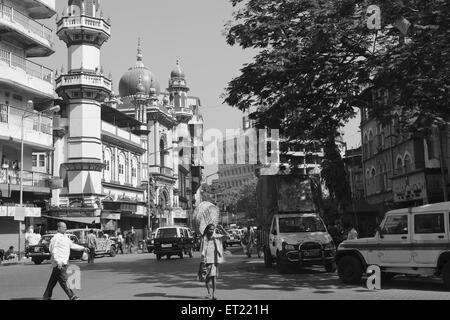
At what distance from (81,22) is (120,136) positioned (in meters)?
13.8

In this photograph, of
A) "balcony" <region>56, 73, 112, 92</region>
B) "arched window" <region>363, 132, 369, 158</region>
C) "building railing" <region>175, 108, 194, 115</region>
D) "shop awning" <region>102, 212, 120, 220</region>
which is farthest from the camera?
"building railing" <region>175, 108, 194, 115</region>

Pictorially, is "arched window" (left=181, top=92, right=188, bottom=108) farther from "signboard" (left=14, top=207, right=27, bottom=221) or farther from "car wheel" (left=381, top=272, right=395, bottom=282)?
"car wheel" (left=381, top=272, right=395, bottom=282)

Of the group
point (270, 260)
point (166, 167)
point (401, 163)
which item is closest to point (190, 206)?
point (166, 167)

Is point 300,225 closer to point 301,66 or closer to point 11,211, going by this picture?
point 301,66

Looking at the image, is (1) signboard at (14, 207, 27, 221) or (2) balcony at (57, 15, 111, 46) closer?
(1) signboard at (14, 207, 27, 221)

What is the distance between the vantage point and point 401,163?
35.5m

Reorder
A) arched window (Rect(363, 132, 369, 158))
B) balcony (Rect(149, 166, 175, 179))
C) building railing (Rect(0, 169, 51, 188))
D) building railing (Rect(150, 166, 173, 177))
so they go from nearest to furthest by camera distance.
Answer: building railing (Rect(0, 169, 51, 188)) < arched window (Rect(363, 132, 369, 158)) < balcony (Rect(149, 166, 175, 179)) < building railing (Rect(150, 166, 173, 177))

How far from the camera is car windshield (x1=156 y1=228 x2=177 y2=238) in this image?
30.9 meters

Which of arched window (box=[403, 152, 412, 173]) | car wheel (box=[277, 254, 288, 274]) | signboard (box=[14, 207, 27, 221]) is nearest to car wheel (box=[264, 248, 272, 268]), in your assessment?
car wheel (box=[277, 254, 288, 274])

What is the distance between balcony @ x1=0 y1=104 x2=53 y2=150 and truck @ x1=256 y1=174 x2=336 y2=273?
1827cm

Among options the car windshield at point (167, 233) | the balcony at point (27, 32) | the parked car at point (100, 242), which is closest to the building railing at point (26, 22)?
the balcony at point (27, 32)

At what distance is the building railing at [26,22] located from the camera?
110ft

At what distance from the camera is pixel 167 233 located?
103ft
